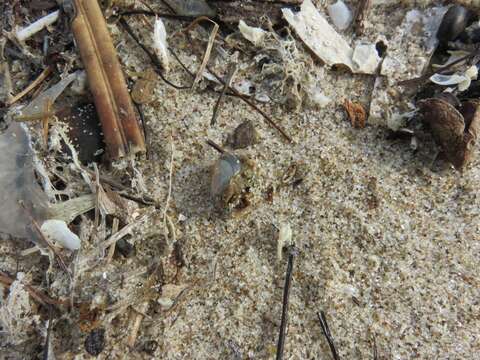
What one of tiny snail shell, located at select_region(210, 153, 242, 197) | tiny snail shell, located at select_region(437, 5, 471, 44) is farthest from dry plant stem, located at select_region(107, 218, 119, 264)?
tiny snail shell, located at select_region(437, 5, 471, 44)

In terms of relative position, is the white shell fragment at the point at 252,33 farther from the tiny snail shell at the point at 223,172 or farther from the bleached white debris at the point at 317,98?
the tiny snail shell at the point at 223,172

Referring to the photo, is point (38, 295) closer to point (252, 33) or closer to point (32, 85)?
point (32, 85)

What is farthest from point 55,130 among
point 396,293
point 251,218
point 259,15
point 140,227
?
point 396,293

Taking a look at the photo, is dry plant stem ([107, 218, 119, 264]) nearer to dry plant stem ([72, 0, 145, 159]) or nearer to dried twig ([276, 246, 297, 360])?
dry plant stem ([72, 0, 145, 159])

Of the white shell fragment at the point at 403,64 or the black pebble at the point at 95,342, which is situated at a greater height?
the white shell fragment at the point at 403,64

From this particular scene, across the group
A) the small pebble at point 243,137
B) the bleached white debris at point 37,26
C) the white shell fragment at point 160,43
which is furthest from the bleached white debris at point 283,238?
the bleached white debris at point 37,26

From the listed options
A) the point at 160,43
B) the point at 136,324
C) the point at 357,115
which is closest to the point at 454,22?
the point at 357,115
